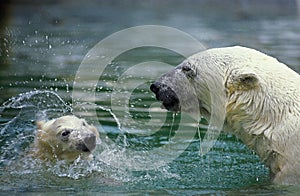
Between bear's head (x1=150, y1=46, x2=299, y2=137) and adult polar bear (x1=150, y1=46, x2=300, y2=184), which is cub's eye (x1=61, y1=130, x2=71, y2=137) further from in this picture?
adult polar bear (x1=150, y1=46, x2=300, y2=184)

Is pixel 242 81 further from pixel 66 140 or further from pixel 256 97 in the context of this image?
pixel 66 140

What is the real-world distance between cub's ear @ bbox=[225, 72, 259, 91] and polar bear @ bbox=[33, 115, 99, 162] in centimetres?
150

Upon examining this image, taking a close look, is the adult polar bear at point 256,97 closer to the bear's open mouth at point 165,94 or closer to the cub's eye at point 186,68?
the cub's eye at point 186,68

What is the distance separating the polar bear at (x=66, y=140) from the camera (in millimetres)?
6031

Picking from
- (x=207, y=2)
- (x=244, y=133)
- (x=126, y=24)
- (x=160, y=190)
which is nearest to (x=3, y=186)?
(x=160, y=190)

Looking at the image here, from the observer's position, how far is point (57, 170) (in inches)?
235

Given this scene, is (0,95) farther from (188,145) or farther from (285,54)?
(285,54)

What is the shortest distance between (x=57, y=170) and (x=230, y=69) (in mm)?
1823

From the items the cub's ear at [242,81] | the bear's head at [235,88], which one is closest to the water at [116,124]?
the bear's head at [235,88]

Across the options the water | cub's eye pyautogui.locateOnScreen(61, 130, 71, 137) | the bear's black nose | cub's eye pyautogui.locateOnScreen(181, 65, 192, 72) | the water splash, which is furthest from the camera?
the water splash

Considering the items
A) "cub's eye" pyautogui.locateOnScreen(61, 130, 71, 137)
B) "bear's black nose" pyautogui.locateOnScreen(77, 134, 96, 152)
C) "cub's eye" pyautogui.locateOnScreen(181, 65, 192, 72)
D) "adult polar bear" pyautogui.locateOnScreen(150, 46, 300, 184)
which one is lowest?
"bear's black nose" pyautogui.locateOnScreen(77, 134, 96, 152)

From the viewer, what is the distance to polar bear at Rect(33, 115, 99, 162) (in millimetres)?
6031

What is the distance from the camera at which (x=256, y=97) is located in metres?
4.98

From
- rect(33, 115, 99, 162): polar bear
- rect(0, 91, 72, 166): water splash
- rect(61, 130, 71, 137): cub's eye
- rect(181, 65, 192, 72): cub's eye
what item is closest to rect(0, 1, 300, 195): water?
rect(0, 91, 72, 166): water splash
